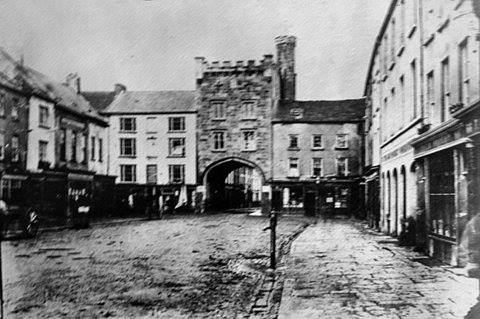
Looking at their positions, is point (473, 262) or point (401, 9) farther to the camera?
A: point (401, 9)

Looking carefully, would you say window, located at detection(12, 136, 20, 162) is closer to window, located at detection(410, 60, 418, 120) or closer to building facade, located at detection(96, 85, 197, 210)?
building facade, located at detection(96, 85, 197, 210)

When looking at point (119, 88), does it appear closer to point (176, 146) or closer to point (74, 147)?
point (176, 146)

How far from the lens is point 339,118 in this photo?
83.7ft

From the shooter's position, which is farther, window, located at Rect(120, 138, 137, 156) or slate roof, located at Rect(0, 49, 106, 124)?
window, located at Rect(120, 138, 137, 156)

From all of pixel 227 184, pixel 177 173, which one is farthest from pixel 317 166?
pixel 177 173

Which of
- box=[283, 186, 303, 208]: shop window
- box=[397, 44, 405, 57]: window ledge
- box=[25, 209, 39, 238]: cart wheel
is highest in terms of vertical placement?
box=[397, 44, 405, 57]: window ledge

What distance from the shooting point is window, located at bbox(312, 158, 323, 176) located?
25906 millimetres

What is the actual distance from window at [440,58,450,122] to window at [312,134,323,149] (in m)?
19.2

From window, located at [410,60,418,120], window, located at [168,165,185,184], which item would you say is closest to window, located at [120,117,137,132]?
window, located at [168,165,185,184]

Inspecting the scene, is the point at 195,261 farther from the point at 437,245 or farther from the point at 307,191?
the point at 307,191

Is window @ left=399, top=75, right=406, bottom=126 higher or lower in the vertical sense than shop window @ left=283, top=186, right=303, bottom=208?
higher

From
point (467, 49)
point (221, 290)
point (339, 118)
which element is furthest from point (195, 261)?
point (339, 118)

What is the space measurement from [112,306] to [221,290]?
1398 mm

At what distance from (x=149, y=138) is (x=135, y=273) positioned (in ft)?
6.63
